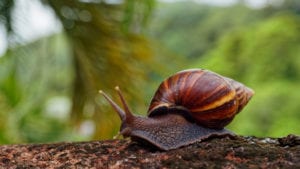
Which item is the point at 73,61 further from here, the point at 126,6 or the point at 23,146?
the point at 23,146

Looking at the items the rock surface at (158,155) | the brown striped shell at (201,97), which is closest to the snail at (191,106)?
the brown striped shell at (201,97)

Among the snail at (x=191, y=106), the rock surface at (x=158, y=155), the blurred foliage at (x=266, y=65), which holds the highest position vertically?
the blurred foliage at (x=266, y=65)

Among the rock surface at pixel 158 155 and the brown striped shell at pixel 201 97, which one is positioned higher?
the brown striped shell at pixel 201 97

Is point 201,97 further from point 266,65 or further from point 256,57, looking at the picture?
point 266,65

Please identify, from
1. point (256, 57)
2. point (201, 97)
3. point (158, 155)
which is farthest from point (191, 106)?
point (256, 57)

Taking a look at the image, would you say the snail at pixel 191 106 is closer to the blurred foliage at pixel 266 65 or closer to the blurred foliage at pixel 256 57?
the blurred foliage at pixel 256 57

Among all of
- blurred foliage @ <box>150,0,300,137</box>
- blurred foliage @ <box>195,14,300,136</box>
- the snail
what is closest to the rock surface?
the snail
